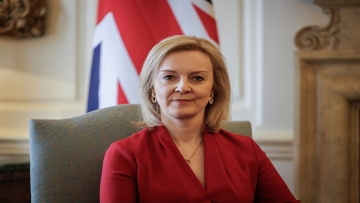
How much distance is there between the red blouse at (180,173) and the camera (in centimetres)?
121

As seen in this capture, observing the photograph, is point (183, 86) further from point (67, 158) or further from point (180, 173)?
point (67, 158)

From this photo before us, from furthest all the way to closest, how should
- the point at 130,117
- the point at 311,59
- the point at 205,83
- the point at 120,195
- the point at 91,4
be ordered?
the point at 91,4
the point at 311,59
the point at 130,117
the point at 205,83
the point at 120,195

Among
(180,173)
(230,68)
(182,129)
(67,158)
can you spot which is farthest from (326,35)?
(67,158)

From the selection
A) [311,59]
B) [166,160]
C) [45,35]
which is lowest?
[166,160]

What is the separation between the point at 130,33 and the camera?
203cm

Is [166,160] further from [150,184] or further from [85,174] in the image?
[85,174]

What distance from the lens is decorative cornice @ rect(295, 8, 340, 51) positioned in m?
2.22

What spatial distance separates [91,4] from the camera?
2514mm

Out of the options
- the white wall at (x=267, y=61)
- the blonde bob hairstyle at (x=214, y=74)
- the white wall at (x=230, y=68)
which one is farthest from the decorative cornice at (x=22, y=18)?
the blonde bob hairstyle at (x=214, y=74)

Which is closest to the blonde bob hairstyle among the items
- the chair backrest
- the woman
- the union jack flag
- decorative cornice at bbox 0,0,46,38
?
the woman

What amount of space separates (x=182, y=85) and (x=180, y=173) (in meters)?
0.26

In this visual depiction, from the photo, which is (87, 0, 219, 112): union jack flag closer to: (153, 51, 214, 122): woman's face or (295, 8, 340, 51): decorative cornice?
(295, 8, 340, 51): decorative cornice

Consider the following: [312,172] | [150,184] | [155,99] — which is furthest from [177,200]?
[312,172]

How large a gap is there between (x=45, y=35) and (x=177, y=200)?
5.58ft
